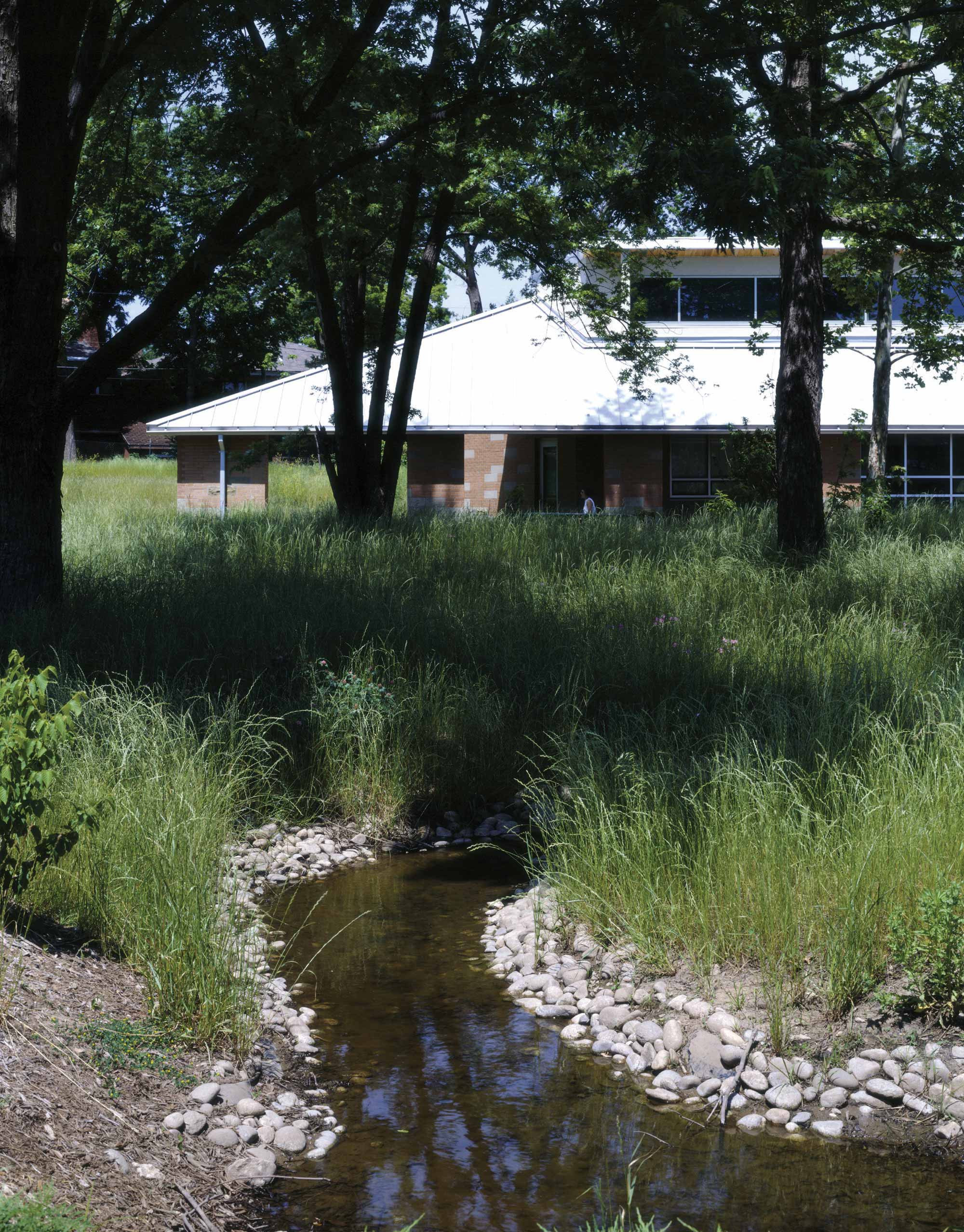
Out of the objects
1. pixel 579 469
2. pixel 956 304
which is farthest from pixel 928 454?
pixel 579 469

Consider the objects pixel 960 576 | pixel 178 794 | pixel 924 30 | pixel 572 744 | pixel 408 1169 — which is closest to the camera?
pixel 408 1169

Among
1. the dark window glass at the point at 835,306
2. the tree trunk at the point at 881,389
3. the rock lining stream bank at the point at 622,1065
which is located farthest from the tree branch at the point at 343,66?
the dark window glass at the point at 835,306

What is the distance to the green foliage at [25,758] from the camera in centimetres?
440

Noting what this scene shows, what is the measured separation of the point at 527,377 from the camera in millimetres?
28516

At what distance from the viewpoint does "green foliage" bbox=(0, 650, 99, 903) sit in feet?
14.4

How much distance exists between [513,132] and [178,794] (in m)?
8.79

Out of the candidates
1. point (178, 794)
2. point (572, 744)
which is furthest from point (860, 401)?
point (178, 794)

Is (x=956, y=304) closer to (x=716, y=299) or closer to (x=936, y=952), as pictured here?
(x=716, y=299)

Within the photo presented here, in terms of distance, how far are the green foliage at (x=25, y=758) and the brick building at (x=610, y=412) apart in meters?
21.4

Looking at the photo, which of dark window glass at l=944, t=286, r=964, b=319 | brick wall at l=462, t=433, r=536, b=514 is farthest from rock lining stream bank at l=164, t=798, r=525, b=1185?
dark window glass at l=944, t=286, r=964, b=319

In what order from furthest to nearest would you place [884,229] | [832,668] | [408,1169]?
[884,229]
[832,668]
[408,1169]

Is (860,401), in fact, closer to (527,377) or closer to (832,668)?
(527,377)

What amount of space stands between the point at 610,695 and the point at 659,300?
2259 centimetres

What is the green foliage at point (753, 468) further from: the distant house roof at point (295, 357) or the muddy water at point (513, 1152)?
the distant house roof at point (295, 357)
